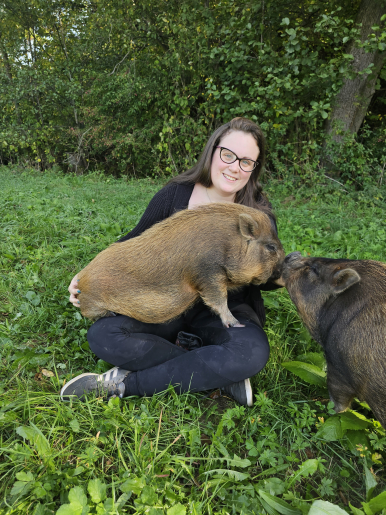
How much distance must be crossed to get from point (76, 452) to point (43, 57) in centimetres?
1311

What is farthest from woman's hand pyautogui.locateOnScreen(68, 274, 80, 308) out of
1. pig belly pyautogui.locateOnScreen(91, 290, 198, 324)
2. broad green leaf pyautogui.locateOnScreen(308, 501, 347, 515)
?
broad green leaf pyautogui.locateOnScreen(308, 501, 347, 515)

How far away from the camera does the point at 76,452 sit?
190 cm

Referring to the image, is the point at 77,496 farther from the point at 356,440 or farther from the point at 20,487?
the point at 356,440

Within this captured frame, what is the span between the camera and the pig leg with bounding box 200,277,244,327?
8.21 ft

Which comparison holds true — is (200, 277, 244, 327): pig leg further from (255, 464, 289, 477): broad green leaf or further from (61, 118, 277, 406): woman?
(255, 464, 289, 477): broad green leaf

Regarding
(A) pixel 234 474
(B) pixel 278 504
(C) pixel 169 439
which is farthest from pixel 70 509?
(B) pixel 278 504

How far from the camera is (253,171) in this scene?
126 inches

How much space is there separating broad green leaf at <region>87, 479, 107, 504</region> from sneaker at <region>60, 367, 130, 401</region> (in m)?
0.66

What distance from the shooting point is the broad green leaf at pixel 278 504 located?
161cm

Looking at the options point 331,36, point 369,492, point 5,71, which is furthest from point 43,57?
point 369,492

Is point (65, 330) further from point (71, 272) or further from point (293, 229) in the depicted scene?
point (293, 229)

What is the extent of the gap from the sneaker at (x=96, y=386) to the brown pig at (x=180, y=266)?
44 centimetres

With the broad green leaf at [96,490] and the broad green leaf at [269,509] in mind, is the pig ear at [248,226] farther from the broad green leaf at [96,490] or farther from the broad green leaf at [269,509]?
the broad green leaf at [96,490]

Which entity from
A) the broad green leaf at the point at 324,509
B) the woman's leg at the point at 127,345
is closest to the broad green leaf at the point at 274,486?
the broad green leaf at the point at 324,509
